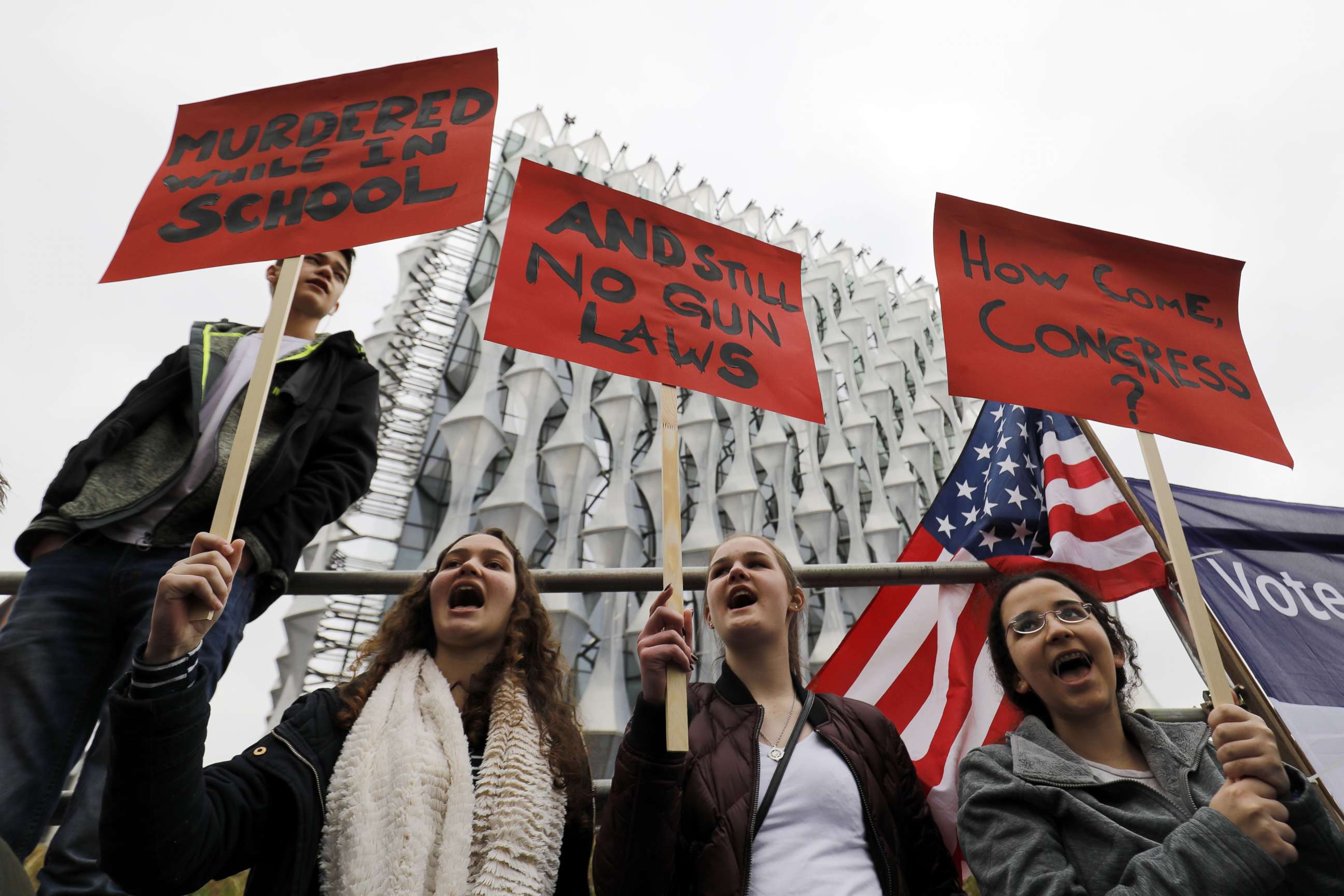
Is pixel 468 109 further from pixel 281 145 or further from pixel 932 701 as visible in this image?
pixel 932 701

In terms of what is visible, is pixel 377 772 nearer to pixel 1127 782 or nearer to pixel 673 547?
pixel 673 547

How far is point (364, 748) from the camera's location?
63.1 inches

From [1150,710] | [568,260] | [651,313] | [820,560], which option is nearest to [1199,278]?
[1150,710]

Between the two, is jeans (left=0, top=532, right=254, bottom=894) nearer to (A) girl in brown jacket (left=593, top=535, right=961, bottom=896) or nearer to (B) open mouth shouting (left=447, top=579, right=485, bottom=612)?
(B) open mouth shouting (left=447, top=579, right=485, bottom=612)

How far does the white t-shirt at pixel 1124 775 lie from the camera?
5.73 ft

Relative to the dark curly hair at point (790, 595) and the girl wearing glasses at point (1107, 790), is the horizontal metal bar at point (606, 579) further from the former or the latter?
the girl wearing glasses at point (1107, 790)

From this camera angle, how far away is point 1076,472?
10.2 feet

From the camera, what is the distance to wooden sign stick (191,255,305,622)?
1493 millimetres

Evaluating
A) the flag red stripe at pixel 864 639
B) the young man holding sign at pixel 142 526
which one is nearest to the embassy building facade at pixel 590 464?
the flag red stripe at pixel 864 639

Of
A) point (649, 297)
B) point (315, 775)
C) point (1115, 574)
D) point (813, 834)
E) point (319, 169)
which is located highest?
point (319, 169)

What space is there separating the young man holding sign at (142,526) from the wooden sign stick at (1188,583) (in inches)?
72.5

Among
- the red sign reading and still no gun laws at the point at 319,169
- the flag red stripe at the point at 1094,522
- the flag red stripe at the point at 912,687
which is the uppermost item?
the red sign reading and still no gun laws at the point at 319,169

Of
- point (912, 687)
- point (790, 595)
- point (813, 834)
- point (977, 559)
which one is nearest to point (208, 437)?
point (790, 595)

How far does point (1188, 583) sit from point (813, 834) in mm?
947
